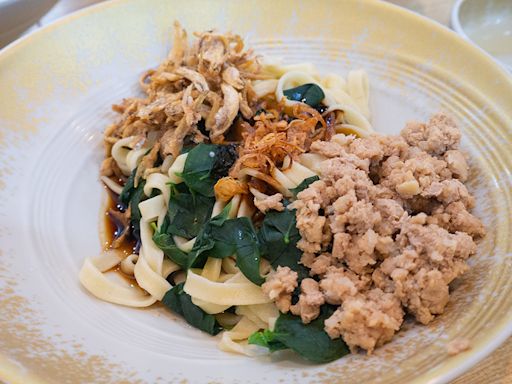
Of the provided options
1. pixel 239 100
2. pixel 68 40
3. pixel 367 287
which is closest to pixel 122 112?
pixel 68 40

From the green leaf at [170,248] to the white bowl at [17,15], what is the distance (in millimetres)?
2199

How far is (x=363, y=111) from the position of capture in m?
3.56

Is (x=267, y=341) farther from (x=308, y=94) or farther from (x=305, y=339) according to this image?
(x=308, y=94)

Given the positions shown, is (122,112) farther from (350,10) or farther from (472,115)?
→ (472,115)

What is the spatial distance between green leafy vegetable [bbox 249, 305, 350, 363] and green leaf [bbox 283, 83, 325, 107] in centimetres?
160

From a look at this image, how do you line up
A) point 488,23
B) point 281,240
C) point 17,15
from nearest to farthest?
point 281,240 → point 17,15 → point 488,23

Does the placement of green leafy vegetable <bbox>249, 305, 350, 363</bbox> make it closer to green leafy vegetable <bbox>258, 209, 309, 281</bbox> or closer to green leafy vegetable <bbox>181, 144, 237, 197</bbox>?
green leafy vegetable <bbox>258, 209, 309, 281</bbox>

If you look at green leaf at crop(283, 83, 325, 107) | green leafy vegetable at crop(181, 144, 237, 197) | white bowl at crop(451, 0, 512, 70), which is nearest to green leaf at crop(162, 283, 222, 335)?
green leafy vegetable at crop(181, 144, 237, 197)

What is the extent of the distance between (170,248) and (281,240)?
0.78 metres

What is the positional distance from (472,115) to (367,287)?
4.83ft

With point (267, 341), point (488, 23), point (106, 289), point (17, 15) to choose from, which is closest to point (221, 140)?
point (106, 289)

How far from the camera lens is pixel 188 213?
10.1 feet

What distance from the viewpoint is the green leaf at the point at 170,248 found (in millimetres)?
2980

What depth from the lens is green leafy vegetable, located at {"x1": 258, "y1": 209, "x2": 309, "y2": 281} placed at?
2570 millimetres
